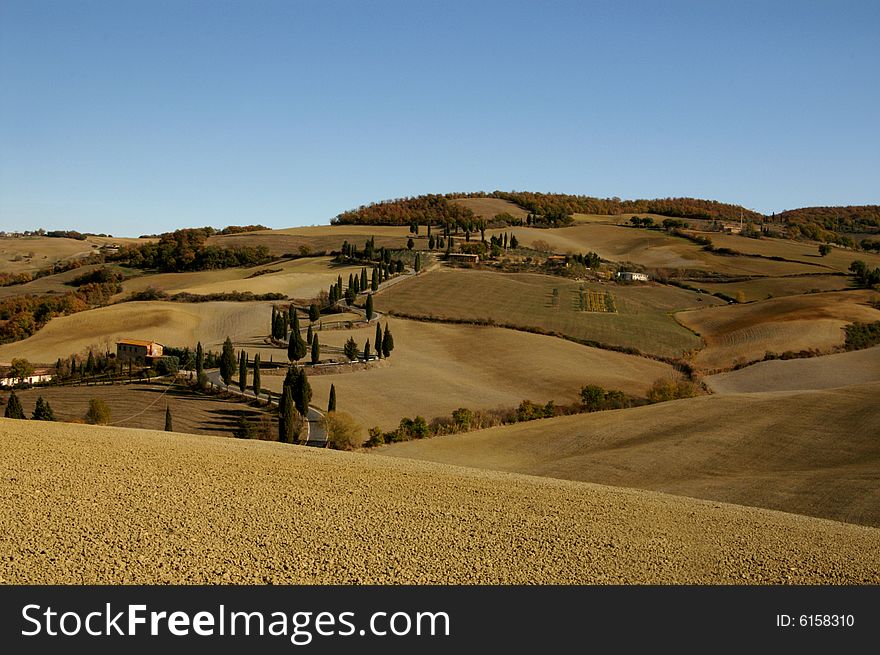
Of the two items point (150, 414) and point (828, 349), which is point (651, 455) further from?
point (828, 349)

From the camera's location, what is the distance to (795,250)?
159625 mm

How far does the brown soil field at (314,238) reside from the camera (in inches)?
6171

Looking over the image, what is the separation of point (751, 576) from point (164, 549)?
514 inches

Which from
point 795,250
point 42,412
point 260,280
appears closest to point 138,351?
point 42,412

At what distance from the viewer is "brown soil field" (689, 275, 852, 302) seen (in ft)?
400

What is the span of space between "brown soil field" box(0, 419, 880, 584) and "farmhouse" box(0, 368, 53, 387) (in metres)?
43.7

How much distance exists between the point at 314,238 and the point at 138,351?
90373mm

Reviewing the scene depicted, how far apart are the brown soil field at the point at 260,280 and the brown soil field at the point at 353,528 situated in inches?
3368

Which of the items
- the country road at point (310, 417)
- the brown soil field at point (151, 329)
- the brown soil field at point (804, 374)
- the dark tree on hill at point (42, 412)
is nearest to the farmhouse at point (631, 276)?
the brown soil field at point (804, 374)

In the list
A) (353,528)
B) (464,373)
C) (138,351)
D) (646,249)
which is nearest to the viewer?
(353,528)

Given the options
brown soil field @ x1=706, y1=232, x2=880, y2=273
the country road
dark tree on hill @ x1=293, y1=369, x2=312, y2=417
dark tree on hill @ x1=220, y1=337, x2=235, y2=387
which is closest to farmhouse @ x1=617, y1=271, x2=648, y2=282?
brown soil field @ x1=706, y1=232, x2=880, y2=273

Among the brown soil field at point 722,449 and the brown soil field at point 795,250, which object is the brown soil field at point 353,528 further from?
the brown soil field at point 795,250

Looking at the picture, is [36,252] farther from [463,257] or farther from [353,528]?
[353,528]

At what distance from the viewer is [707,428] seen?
46.7 m
